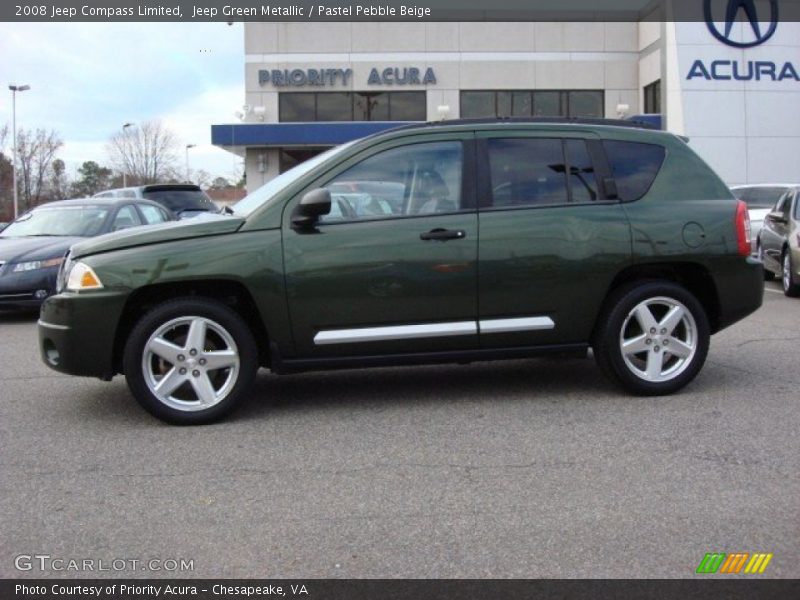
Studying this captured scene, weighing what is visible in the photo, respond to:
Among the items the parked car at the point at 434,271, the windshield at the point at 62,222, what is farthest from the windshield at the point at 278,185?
the windshield at the point at 62,222

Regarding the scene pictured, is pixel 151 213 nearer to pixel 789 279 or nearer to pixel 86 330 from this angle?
pixel 86 330

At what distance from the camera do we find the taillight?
563cm

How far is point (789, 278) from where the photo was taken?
11391 mm

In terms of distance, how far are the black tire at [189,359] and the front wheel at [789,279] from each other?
871 cm

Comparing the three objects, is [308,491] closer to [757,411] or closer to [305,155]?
[757,411]

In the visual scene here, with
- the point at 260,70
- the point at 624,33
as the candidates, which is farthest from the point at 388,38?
the point at 624,33

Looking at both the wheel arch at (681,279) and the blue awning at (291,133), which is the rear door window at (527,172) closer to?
the wheel arch at (681,279)

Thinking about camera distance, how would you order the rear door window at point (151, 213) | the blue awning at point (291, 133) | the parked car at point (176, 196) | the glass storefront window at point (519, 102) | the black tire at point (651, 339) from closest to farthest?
the black tire at point (651, 339) → the rear door window at point (151, 213) → the parked car at point (176, 196) → the blue awning at point (291, 133) → the glass storefront window at point (519, 102)

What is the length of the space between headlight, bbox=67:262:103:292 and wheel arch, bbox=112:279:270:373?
22 centimetres

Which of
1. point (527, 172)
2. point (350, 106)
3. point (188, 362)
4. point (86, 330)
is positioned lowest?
point (188, 362)

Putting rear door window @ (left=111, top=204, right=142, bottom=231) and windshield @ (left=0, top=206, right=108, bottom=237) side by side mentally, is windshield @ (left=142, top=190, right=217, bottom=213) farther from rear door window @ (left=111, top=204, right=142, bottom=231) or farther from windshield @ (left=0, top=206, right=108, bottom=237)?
windshield @ (left=0, top=206, right=108, bottom=237)

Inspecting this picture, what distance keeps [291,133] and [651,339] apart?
2701 cm

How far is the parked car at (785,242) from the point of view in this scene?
1124cm

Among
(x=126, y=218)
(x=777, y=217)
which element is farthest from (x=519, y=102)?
(x=126, y=218)
